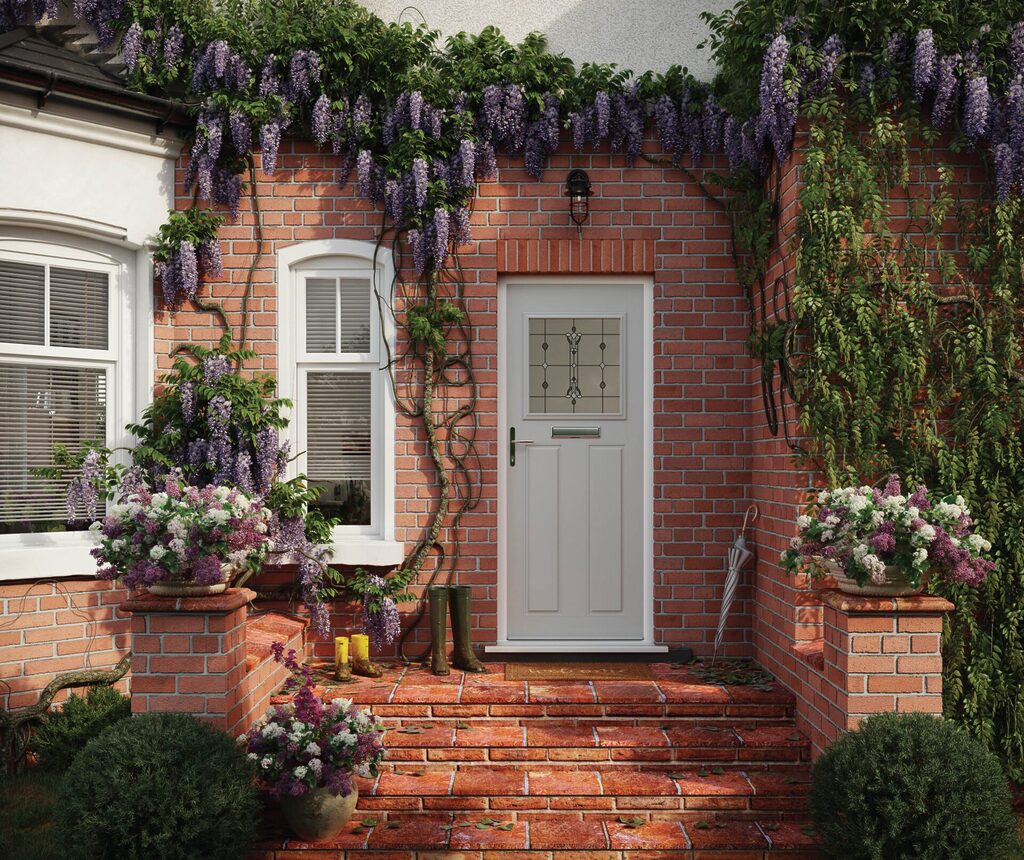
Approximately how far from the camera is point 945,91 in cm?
451

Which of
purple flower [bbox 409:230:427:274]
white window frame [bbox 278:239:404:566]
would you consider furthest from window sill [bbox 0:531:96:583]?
purple flower [bbox 409:230:427:274]

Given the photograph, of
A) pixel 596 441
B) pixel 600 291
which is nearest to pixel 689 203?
pixel 600 291

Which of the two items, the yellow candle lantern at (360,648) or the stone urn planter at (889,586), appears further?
the yellow candle lantern at (360,648)

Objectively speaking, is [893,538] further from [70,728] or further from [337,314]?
[70,728]

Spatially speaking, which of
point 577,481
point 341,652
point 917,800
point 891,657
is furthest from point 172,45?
point 917,800

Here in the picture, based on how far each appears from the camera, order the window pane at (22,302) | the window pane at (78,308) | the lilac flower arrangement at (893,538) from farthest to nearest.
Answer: the window pane at (78,308) < the window pane at (22,302) < the lilac flower arrangement at (893,538)

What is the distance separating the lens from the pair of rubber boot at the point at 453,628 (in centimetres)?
514

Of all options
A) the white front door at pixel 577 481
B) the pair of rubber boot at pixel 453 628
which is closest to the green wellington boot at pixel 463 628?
the pair of rubber boot at pixel 453 628

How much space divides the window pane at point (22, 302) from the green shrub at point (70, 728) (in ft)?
6.14

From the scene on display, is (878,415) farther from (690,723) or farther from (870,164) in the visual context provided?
(690,723)

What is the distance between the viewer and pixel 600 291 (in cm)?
557

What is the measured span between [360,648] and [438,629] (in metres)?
0.42

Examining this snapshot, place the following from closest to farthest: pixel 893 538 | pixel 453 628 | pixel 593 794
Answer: pixel 893 538 < pixel 593 794 < pixel 453 628

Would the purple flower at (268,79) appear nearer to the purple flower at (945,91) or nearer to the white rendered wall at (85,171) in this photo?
the white rendered wall at (85,171)
